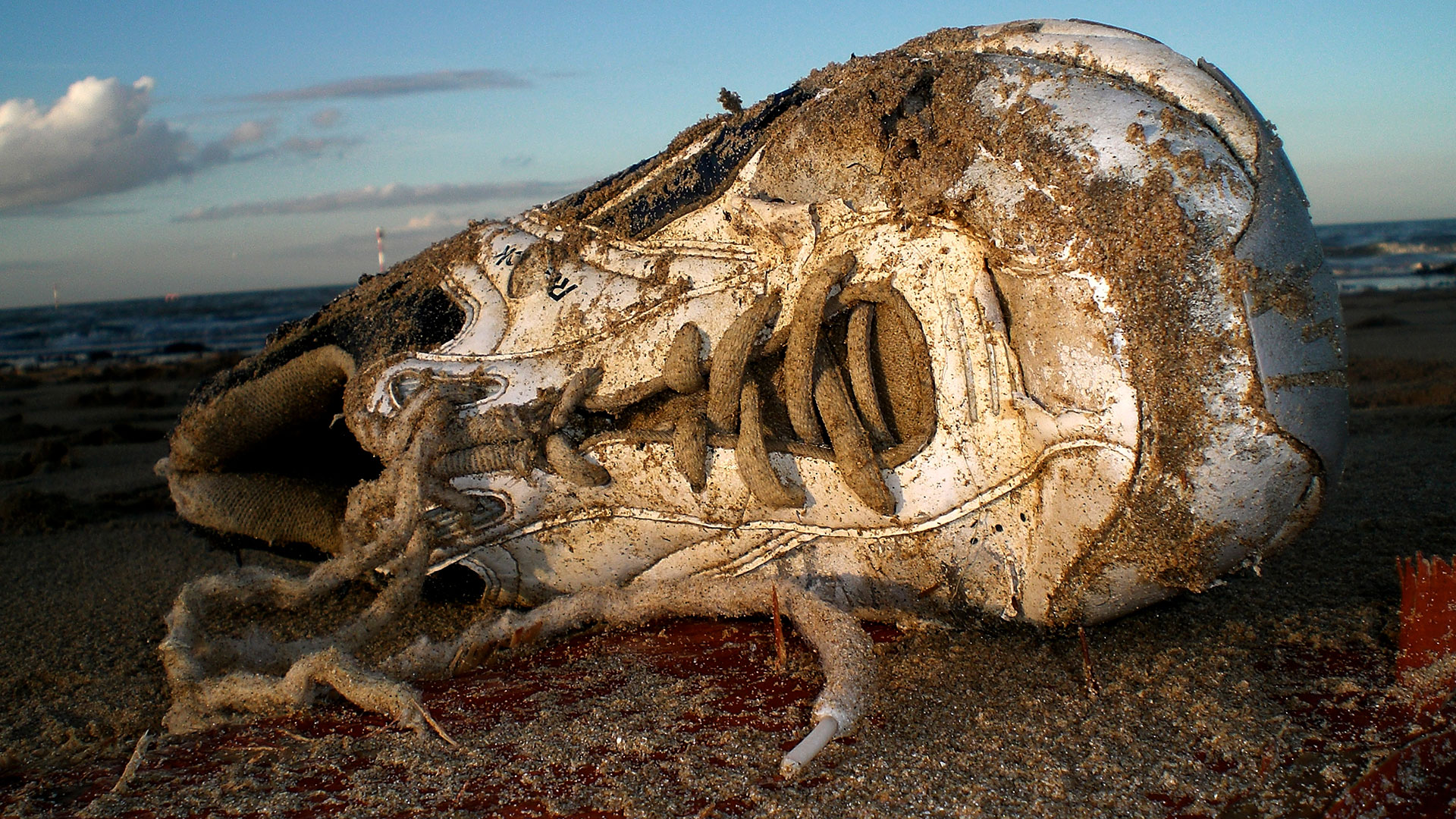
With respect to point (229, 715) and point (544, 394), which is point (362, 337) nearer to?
point (544, 394)

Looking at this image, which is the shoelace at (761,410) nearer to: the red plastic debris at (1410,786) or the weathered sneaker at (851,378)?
the weathered sneaker at (851,378)

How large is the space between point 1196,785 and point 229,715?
1.45 m

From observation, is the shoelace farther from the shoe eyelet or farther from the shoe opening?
the shoe opening

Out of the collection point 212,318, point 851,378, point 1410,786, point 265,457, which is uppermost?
point 212,318

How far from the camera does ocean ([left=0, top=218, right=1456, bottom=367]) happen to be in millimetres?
14094

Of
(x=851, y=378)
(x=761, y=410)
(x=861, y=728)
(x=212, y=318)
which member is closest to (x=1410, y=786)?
(x=861, y=728)

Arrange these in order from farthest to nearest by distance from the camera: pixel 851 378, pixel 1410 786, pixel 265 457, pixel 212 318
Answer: pixel 212 318, pixel 265 457, pixel 851 378, pixel 1410 786

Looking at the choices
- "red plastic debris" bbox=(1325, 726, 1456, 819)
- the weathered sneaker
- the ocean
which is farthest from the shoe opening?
the ocean

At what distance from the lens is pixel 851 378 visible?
5.12ft

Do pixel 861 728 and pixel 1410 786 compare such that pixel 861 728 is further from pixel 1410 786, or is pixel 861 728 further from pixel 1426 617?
pixel 1426 617

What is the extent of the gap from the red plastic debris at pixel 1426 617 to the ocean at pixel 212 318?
31.2ft

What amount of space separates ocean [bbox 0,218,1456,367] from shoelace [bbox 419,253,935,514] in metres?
8.50

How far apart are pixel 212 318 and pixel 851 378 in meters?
24.0

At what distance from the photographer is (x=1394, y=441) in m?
3.12
